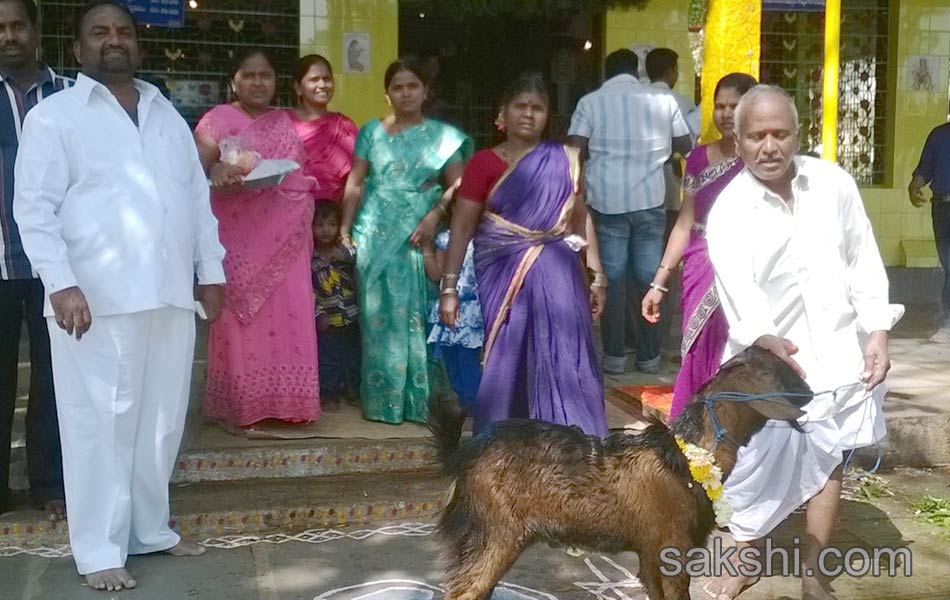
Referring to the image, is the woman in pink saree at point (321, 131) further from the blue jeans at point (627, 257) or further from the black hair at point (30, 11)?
the blue jeans at point (627, 257)

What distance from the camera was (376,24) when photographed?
887cm

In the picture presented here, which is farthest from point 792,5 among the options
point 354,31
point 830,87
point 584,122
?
point 830,87

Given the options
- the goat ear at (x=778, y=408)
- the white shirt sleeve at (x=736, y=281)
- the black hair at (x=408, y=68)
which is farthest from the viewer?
the black hair at (x=408, y=68)

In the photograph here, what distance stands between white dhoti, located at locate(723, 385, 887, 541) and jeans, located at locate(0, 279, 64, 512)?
2824mm

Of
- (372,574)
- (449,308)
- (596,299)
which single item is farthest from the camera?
(596,299)

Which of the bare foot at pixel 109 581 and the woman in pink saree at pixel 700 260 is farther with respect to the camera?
the woman in pink saree at pixel 700 260

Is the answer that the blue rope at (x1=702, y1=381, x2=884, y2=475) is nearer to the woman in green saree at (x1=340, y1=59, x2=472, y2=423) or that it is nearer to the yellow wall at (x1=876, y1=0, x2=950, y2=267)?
the woman in green saree at (x1=340, y1=59, x2=472, y2=423)

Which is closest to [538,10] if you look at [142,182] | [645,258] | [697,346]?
[645,258]

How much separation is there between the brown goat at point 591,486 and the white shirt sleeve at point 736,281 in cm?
20

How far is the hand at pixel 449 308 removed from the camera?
458cm

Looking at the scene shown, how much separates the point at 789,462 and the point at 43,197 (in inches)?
113

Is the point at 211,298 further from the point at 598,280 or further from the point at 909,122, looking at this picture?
the point at 909,122

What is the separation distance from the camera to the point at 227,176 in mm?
4801

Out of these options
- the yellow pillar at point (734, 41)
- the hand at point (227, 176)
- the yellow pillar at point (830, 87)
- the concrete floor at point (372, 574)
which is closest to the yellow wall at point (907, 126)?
the yellow pillar at point (734, 41)
